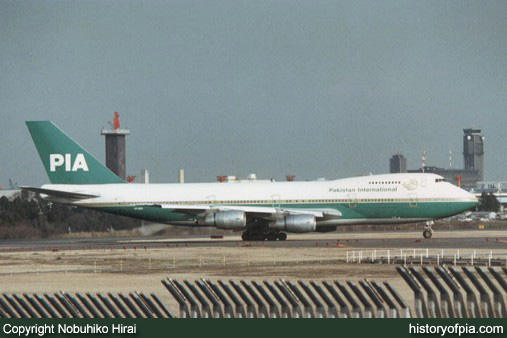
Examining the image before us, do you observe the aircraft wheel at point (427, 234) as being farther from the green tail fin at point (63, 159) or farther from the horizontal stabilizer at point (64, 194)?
the horizontal stabilizer at point (64, 194)

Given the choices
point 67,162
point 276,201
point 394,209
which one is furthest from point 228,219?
point 67,162

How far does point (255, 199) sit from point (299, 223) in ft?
18.7

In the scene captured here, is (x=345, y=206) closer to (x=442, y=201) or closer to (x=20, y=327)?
(x=442, y=201)

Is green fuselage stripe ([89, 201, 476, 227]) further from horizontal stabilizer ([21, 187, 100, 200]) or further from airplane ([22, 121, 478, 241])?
horizontal stabilizer ([21, 187, 100, 200])

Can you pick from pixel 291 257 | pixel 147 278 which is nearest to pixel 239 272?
pixel 147 278

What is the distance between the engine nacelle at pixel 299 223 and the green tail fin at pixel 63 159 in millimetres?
14554

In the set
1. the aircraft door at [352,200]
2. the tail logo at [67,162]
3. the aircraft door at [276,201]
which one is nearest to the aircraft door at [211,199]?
the aircraft door at [276,201]

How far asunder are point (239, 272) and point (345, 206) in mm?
32207

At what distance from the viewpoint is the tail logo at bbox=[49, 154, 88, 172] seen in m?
77.6

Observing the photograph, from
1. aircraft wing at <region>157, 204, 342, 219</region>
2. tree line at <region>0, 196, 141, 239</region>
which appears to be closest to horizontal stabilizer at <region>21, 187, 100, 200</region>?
aircraft wing at <region>157, 204, 342, 219</region>

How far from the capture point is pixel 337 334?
54.0ft

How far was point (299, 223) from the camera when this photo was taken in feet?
232

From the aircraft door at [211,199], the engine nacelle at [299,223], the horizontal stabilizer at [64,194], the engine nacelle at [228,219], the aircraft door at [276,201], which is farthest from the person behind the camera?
the aircraft door at [211,199]

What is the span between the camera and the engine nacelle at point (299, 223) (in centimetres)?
7069
